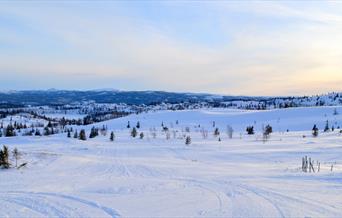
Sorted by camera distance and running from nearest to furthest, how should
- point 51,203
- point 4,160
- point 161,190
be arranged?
point 51,203
point 161,190
point 4,160

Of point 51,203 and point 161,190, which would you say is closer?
point 51,203

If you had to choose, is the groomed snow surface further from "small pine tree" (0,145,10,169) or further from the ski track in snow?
"small pine tree" (0,145,10,169)

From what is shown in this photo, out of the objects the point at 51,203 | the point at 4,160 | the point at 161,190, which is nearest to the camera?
the point at 51,203

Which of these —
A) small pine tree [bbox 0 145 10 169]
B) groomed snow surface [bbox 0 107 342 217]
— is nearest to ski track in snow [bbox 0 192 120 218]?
groomed snow surface [bbox 0 107 342 217]

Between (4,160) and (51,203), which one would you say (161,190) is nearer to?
(51,203)

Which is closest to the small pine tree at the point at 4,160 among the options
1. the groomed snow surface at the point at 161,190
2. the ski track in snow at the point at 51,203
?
the groomed snow surface at the point at 161,190

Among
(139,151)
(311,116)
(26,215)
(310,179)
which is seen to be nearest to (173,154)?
(139,151)

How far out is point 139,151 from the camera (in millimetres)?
27859

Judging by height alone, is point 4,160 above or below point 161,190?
below

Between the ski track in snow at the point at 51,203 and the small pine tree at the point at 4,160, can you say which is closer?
the ski track in snow at the point at 51,203

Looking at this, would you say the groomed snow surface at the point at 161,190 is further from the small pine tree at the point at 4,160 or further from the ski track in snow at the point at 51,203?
the small pine tree at the point at 4,160

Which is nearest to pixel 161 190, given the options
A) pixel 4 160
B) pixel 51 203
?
pixel 51 203

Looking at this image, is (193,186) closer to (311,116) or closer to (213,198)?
(213,198)

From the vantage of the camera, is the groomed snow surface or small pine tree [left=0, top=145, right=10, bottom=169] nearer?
the groomed snow surface
